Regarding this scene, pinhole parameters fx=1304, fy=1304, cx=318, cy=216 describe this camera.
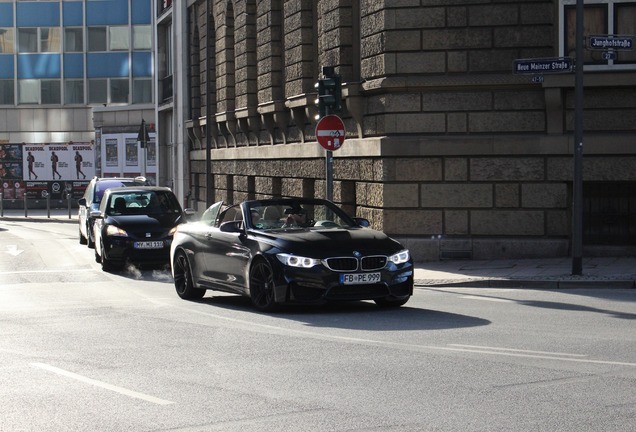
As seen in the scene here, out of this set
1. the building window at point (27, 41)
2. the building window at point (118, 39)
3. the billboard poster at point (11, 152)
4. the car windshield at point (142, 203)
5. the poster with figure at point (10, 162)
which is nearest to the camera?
the car windshield at point (142, 203)

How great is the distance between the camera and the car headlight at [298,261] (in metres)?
14.5

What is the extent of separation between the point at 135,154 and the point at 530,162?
38035 mm

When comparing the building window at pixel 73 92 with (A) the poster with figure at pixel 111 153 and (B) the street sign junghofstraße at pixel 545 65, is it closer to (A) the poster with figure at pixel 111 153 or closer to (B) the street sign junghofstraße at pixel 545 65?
(A) the poster with figure at pixel 111 153

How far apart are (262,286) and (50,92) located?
59193 mm

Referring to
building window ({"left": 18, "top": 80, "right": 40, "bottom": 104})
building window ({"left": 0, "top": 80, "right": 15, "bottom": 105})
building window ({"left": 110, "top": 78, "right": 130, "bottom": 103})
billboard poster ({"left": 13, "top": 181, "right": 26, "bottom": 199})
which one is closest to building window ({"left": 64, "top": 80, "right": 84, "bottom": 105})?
building window ({"left": 18, "top": 80, "right": 40, "bottom": 104})

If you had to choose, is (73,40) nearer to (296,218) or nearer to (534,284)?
(534,284)

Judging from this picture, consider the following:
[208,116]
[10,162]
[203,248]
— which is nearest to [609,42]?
[203,248]

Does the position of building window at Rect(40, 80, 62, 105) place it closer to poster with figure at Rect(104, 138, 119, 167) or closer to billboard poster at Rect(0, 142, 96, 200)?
billboard poster at Rect(0, 142, 96, 200)

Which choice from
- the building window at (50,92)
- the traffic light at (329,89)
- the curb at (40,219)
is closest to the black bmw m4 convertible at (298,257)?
the traffic light at (329,89)

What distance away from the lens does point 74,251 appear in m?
30.4

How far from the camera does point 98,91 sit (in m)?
71.8

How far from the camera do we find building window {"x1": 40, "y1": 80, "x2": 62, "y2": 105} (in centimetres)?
7206

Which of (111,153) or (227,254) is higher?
(111,153)

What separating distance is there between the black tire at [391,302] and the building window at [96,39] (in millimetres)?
58162
